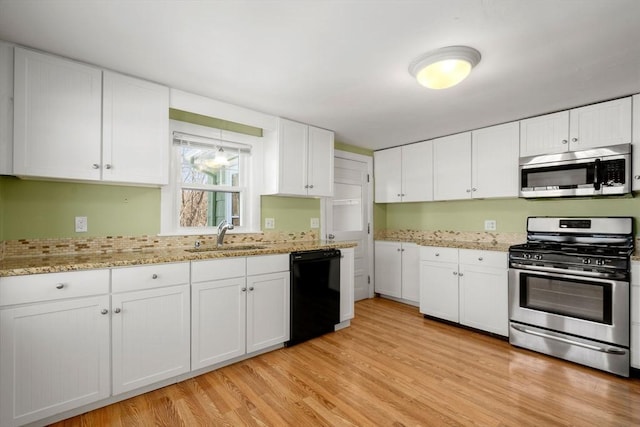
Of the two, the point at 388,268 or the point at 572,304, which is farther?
the point at 388,268

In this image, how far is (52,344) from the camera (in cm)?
174

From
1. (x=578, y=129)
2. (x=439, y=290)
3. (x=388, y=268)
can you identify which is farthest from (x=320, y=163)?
(x=578, y=129)

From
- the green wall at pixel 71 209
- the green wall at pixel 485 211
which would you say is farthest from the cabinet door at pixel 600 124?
the green wall at pixel 71 209

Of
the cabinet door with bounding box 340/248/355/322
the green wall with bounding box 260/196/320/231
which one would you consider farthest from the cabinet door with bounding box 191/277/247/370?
the cabinet door with bounding box 340/248/355/322

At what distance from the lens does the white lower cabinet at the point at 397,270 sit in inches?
160

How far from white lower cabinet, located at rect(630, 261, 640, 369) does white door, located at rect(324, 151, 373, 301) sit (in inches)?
108

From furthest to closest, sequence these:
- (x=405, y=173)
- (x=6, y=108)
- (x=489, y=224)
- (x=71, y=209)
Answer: (x=405, y=173) → (x=489, y=224) → (x=71, y=209) → (x=6, y=108)

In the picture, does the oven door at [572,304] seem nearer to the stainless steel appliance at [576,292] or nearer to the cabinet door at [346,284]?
the stainless steel appliance at [576,292]

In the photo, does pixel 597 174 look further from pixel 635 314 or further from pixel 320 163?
pixel 320 163

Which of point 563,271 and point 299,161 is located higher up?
point 299,161

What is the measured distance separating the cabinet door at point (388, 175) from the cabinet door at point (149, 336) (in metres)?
3.09

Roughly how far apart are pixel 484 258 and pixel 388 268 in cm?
146

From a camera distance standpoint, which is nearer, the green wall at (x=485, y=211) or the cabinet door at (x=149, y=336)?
the cabinet door at (x=149, y=336)

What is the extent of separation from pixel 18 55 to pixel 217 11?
134 cm
